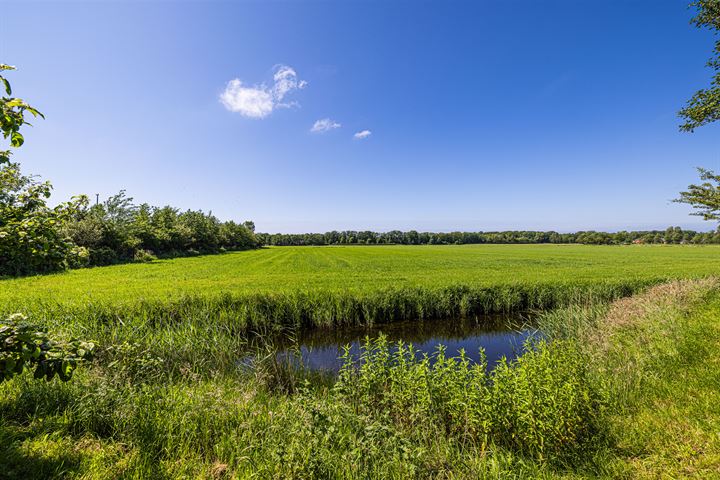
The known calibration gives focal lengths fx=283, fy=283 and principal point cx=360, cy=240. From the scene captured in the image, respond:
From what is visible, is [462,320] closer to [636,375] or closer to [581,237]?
[636,375]

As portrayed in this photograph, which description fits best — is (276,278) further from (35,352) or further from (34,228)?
(35,352)

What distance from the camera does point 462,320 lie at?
52.9 ft

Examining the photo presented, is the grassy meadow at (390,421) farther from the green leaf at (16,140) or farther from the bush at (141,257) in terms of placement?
the bush at (141,257)

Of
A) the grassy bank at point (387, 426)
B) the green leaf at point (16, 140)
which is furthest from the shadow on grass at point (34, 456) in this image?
the green leaf at point (16, 140)

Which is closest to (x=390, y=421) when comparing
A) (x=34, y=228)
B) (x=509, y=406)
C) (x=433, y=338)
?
(x=509, y=406)

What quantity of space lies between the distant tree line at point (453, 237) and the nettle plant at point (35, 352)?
137655 mm

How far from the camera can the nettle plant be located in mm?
2379

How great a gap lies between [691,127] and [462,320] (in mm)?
11872

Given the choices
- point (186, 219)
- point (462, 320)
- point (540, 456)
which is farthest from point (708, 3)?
point (186, 219)

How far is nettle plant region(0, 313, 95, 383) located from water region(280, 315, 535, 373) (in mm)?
7632

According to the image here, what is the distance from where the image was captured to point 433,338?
44.0ft

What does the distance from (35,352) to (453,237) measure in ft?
555

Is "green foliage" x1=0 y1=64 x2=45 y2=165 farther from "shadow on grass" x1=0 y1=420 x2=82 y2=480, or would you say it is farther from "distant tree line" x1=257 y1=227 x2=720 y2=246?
"distant tree line" x1=257 y1=227 x2=720 y2=246

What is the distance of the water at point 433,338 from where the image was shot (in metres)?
11.3
